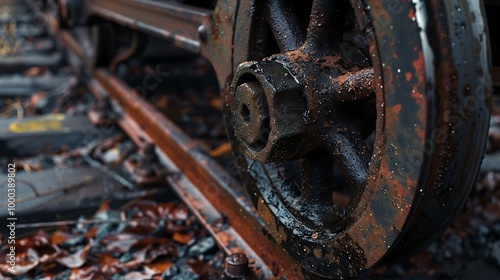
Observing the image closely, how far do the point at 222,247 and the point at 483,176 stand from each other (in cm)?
162

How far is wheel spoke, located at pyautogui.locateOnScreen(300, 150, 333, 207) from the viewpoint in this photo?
165 centimetres

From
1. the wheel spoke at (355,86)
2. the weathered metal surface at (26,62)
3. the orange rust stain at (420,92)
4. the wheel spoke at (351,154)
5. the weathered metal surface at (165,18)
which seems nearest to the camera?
the orange rust stain at (420,92)

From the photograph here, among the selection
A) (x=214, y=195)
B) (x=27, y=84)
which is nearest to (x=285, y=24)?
(x=214, y=195)

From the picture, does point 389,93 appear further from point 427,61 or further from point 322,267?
point 322,267

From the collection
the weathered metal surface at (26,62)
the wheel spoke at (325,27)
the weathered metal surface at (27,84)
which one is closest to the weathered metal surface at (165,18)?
the wheel spoke at (325,27)

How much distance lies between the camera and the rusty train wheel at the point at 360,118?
41.9 inches

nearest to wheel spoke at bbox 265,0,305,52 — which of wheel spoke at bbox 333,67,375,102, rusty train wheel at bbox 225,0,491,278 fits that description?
rusty train wheel at bbox 225,0,491,278

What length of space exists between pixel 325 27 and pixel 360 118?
28 cm

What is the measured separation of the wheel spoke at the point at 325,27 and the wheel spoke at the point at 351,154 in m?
0.23

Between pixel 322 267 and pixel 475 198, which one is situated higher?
pixel 322 267

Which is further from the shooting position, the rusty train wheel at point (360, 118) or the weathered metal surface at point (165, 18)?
the weathered metal surface at point (165, 18)

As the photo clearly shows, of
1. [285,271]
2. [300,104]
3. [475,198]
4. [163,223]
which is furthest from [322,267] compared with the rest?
[475,198]

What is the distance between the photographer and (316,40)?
148cm

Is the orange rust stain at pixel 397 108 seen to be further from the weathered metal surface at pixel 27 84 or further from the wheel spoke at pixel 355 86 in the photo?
the weathered metal surface at pixel 27 84
